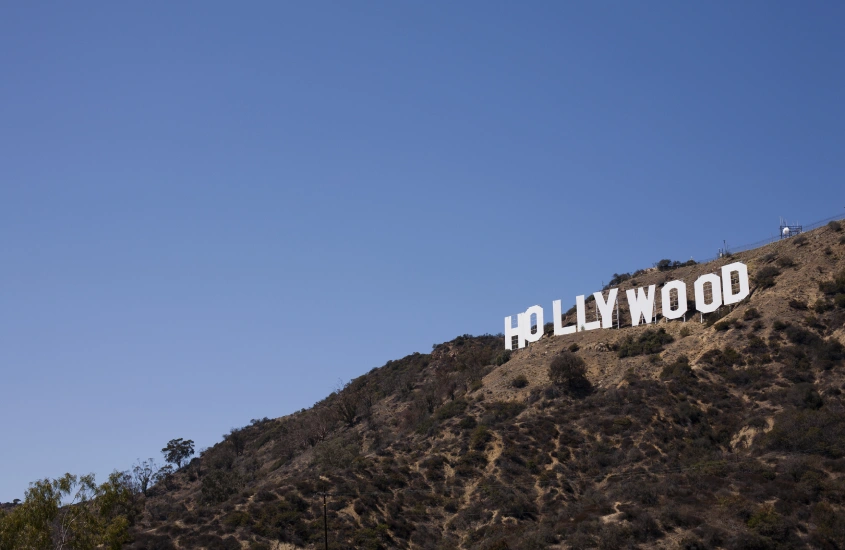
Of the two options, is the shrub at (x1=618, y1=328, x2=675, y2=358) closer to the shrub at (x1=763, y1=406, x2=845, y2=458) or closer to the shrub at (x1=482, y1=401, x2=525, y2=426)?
the shrub at (x1=482, y1=401, x2=525, y2=426)

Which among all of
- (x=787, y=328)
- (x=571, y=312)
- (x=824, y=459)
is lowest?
(x=824, y=459)

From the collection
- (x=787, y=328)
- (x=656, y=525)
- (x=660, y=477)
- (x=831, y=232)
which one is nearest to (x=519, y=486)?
(x=660, y=477)

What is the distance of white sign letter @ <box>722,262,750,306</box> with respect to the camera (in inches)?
2958

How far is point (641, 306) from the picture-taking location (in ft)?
270

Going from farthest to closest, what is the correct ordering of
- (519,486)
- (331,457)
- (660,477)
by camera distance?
(331,457), (519,486), (660,477)

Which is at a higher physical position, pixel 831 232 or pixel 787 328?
pixel 831 232

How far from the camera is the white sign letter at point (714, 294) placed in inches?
3034

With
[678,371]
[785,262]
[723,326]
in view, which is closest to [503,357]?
[678,371]

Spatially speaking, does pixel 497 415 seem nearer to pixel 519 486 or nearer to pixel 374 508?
pixel 519 486

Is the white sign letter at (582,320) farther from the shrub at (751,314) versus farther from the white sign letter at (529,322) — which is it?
the shrub at (751,314)

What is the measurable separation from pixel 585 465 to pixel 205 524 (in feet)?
91.1

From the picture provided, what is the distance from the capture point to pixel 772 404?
6319 centimetres

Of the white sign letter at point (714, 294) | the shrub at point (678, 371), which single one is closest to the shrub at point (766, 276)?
the white sign letter at point (714, 294)

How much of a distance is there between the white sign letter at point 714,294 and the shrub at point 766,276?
4.07 metres
